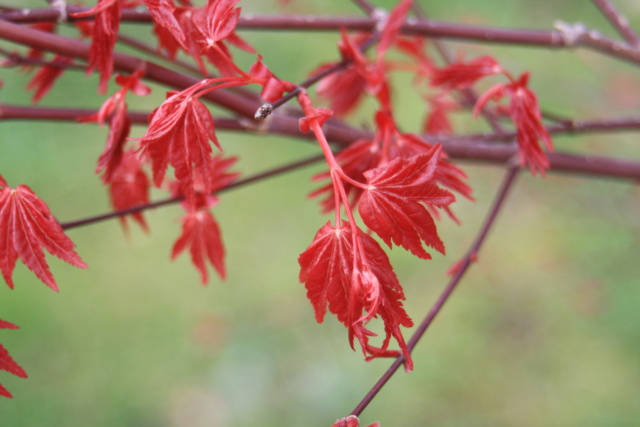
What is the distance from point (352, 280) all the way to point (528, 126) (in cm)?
39

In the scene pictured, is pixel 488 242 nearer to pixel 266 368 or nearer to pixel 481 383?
pixel 481 383

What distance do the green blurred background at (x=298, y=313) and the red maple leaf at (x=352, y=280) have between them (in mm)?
1607

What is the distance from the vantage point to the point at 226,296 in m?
2.51

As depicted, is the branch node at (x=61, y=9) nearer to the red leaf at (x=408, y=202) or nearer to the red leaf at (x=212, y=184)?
the red leaf at (x=212, y=184)

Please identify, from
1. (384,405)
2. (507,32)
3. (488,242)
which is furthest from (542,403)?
(507,32)

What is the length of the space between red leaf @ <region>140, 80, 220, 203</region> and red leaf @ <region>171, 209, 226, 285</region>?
24cm

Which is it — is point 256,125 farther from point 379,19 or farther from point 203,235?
point 379,19

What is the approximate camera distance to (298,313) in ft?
8.00

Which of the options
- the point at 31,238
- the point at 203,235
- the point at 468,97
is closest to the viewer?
the point at 31,238

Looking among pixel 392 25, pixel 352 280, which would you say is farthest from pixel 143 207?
pixel 392 25

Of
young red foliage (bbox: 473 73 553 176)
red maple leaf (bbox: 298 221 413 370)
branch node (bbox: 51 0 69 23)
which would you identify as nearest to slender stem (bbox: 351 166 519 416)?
red maple leaf (bbox: 298 221 413 370)

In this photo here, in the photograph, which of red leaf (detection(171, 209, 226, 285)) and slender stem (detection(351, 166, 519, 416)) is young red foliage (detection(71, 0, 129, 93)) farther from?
slender stem (detection(351, 166, 519, 416))

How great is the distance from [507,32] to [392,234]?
0.64 metres

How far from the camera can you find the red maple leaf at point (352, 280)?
606mm
